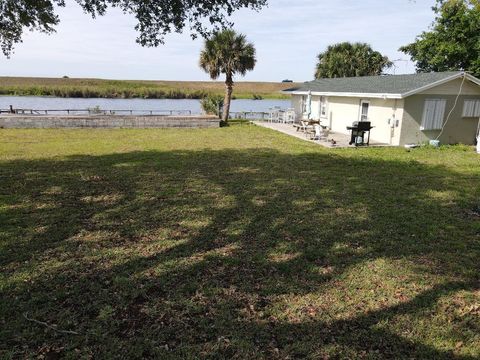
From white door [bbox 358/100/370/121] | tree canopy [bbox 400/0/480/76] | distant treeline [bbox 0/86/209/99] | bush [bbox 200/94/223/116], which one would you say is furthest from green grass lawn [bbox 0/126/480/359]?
distant treeline [bbox 0/86/209/99]

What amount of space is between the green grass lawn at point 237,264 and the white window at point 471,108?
886 centimetres

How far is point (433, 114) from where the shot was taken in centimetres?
1728

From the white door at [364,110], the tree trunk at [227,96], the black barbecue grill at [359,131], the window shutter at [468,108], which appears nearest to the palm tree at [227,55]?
the tree trunk at [227,96]

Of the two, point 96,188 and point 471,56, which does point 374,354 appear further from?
point 471,56

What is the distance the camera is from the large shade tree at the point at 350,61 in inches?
1543

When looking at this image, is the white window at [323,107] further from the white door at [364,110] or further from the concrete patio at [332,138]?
the white door at [364,110]

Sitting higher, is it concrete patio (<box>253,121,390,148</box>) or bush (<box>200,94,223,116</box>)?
bush (<box>200,94,223,116</box>)

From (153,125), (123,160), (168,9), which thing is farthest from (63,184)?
(153,125)

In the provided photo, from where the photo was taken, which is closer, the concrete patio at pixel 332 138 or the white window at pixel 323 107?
the concrete patio at pixel 332 138

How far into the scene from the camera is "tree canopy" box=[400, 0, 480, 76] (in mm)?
26078

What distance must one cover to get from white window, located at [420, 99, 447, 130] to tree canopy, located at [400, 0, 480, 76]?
11996 millimetres

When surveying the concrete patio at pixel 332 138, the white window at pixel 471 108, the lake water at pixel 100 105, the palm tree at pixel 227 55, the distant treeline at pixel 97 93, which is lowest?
the concrete patio at pixel 332 138

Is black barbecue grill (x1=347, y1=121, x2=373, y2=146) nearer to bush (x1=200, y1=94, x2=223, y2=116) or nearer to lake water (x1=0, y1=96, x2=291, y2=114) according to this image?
bush (x1=200, y1=94, x2=223, y2=116)

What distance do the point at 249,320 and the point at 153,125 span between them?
20752 mm
